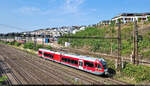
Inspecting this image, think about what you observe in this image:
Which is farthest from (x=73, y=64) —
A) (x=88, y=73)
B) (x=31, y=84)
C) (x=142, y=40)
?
(x=142, y=40)

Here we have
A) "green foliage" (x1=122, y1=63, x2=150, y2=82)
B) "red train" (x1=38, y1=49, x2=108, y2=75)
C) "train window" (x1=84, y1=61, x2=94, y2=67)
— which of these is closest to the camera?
"green foliage" (x1=122, y1=63, x2=150, y2=82)

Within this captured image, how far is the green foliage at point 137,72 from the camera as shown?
17.5 meters

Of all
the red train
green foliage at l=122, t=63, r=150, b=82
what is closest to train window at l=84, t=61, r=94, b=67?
the red train

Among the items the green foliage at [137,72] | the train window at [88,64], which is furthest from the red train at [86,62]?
the green foliage at [137,72]

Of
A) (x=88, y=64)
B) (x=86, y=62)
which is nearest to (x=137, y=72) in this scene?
(x=88, y=64)

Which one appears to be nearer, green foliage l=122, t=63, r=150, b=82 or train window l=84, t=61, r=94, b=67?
green foliage l=122, t=63, r=150, b=82

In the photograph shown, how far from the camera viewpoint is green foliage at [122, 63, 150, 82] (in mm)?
17469

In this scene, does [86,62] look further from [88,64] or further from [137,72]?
[137,72]

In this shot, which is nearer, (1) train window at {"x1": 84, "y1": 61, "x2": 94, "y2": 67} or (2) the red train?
(2) the red train

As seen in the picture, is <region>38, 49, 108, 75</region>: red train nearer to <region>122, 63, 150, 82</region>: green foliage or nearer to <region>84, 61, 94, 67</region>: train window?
<region>84, 61, 94, 67</region>: train window

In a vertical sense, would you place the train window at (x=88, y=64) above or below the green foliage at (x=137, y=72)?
above

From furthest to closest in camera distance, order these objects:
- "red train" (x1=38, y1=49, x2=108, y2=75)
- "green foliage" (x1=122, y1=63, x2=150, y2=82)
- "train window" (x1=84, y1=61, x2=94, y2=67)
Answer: "train window" (x1=84, y1=61, x2=94, y2=67) < "red train" (x1=38, y1=49, x2=108, y2=75) < "green foliage" (x1=122, y1=63, x2=150, y2=82)

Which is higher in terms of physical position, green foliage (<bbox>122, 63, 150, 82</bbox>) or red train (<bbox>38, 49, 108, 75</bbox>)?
red train (<bbox>38, 49, 108, 75</bbox>)

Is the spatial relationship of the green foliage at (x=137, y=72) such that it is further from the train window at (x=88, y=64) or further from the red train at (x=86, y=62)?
the train window at (x=88, y=64)
